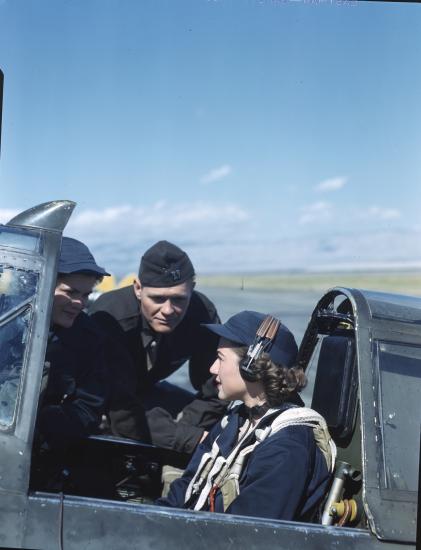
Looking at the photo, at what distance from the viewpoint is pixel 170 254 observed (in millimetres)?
4066

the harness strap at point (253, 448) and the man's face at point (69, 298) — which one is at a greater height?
the man's face at point (69, 298)

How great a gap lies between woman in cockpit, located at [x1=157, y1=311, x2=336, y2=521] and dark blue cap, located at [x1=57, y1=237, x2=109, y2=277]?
21.7 inches

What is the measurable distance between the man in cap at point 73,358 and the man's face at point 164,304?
835mm

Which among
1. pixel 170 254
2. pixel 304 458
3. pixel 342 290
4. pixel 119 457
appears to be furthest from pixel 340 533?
pixel 170 254

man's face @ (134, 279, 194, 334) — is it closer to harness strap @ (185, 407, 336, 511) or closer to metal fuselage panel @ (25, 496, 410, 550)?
harness strap @ (185, 407, 336, 511)

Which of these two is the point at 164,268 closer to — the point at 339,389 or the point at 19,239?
the point at 339,389

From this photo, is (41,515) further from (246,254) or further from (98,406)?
(246,254)

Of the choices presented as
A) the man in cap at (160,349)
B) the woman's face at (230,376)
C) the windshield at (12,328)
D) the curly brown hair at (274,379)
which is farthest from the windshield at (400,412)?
the man in cap at (160,349)

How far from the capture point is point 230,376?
281 cm

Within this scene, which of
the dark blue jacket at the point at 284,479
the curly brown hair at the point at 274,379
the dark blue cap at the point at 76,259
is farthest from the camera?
the dark blue cap at the point at 76,259

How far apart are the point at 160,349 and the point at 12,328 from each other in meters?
2.19

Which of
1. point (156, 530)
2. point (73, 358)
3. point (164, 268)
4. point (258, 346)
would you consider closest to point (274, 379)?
point (258, 346)

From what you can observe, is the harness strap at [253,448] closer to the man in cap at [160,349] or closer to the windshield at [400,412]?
the windshield at [400,412]

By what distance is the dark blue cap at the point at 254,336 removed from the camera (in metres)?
2.79
